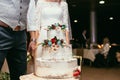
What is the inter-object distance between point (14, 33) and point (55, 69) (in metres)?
0.54

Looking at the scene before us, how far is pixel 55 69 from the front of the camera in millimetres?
2035

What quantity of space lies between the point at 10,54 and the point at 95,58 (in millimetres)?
7400

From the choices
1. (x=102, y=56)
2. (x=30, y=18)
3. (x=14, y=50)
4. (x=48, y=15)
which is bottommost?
(x=102, y=56)

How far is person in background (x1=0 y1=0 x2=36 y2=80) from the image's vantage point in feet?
5.12

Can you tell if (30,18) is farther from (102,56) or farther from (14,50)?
(102,56)

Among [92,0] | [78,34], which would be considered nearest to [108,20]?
[78,34]

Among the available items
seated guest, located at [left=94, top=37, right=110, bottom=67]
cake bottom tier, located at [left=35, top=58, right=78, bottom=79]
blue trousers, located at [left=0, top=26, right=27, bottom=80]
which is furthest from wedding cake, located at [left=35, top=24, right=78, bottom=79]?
seated guest, located at [left=94, top=37, right=110, bottom=67]

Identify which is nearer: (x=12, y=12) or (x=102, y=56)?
(x=12, y=12)

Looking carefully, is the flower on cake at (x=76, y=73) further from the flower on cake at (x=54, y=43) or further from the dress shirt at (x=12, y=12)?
the dress shirt at (x=12, y=12)

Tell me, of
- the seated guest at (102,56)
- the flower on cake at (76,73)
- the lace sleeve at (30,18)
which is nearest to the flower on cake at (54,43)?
the flower on cake at (76,73)

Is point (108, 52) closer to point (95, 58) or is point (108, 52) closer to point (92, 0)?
point (95, 58)

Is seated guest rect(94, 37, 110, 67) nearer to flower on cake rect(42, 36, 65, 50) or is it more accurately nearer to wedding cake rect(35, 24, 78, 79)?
wedding cake rect(35, 24, 78, 79)

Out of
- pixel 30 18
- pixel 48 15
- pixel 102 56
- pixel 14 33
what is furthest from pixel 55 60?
pixel 102 56

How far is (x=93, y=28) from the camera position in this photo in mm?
13641
